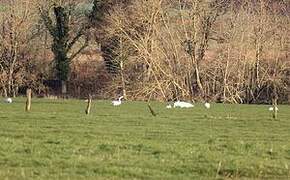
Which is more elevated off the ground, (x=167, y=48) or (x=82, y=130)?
(x=167, y=48)

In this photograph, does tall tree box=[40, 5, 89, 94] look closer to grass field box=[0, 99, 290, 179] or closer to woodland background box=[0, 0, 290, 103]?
woodland background box=[0, 0, 290, 103]

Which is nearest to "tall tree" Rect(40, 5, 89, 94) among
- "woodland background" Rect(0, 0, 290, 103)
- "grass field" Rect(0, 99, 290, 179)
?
"woodland background" Rect(0, 0, 290, 103)

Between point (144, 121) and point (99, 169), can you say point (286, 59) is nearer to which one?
point (144, 121)

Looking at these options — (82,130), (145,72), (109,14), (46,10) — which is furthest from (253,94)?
(82,130)

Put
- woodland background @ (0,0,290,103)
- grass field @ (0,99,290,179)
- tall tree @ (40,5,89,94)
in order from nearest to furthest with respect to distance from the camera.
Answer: grass field @ (0,99,290,179) → woodland background @ (0,0,290,103) → tall tree @ (40,5,89,94)

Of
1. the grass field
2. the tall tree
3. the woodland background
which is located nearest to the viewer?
the grass field

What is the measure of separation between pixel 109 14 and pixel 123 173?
52.8 m

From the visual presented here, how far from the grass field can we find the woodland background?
3287cm

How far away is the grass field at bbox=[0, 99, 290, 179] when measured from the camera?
12922 mm

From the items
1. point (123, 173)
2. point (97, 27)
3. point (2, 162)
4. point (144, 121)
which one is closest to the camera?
point (123, 173)

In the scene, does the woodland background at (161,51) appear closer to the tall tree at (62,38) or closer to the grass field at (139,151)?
the tall tree at (62,38)

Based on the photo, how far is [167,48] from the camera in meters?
60.6

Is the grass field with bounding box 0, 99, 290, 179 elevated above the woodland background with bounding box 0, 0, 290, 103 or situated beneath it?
situated beneath

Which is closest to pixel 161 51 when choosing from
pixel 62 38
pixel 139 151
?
pixel 62 38
